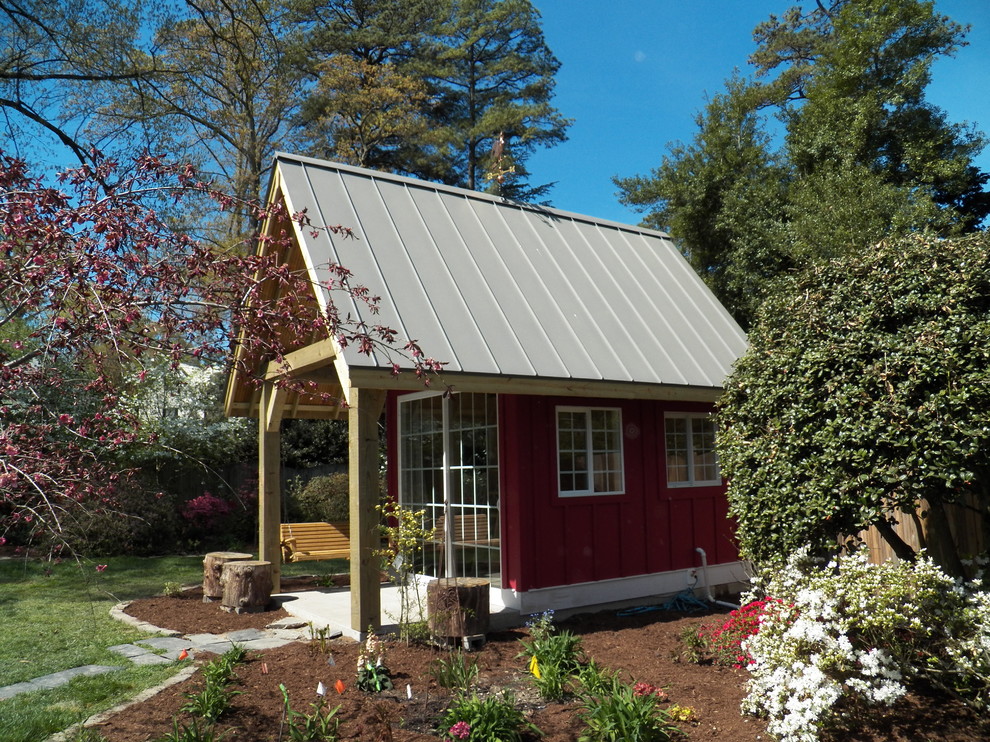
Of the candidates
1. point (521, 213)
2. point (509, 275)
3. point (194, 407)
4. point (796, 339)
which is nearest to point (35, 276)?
point (796, 339)

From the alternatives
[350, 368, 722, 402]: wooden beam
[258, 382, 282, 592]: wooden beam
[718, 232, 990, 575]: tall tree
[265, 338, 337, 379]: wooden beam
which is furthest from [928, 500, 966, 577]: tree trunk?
[258, 382, 282, 592]: wooden beam

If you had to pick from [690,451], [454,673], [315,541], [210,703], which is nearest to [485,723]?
[454,673]

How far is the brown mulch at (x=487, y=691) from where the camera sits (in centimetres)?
482

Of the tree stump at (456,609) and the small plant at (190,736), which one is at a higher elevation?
the tree stump at (456,609)

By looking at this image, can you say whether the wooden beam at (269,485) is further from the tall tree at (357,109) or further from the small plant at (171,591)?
the tall tree at (357,109)

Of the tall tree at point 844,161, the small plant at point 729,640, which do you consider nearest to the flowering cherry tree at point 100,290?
the small plant at point 729,640

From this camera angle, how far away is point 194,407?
55.4 feet

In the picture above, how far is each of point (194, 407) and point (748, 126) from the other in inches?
517

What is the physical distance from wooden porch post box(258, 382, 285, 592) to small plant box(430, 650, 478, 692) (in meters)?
4.05

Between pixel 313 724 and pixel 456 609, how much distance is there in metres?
2.18

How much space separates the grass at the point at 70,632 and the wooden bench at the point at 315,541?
0.21 m

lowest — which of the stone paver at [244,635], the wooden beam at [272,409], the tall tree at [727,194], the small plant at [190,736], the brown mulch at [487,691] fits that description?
the brown mulch at [487,691]

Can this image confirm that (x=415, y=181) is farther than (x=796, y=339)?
Yes

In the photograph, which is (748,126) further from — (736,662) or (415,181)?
(736,662)
